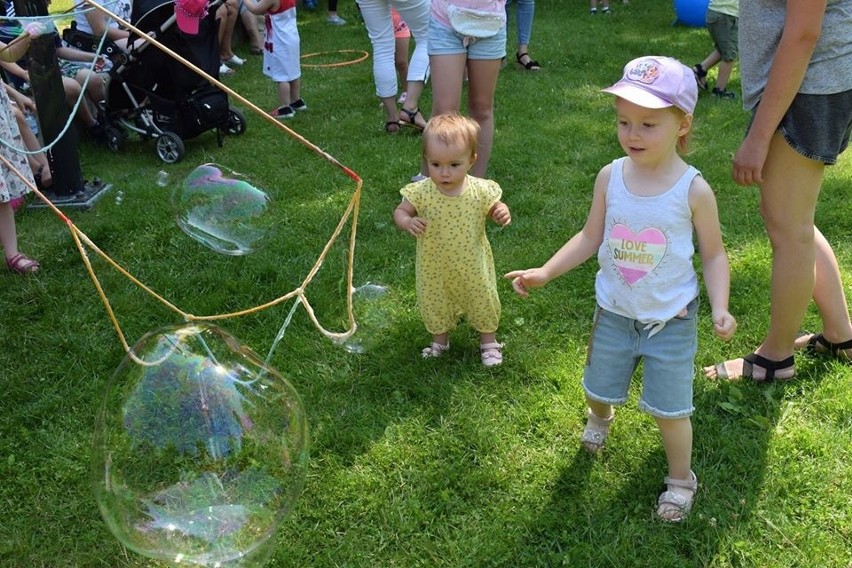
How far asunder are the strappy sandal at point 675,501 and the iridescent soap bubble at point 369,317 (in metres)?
1.30

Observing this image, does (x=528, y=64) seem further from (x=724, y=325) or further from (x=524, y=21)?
(x=724, y=325)

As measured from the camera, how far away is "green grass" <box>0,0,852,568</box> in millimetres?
2381

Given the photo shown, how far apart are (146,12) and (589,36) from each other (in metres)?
5.56

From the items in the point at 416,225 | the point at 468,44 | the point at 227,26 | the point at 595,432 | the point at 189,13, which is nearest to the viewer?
the point at 595,432

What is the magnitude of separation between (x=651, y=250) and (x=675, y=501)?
2.65 feet

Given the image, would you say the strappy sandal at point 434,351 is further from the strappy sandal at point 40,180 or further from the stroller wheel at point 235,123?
the stroller wheel at point 235,123

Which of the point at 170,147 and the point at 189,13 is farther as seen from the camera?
the point at 170,147

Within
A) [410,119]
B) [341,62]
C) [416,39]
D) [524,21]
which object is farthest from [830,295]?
[341,62]

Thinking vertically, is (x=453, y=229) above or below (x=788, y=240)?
below

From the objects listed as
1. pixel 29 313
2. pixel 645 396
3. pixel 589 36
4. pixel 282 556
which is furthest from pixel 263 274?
pixel 589 36

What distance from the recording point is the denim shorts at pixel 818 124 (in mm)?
2463

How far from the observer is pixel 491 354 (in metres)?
3.20

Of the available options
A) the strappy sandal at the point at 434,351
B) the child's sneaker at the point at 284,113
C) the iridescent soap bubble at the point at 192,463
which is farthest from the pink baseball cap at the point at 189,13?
the iridescent soap bubble at the point at 192,463

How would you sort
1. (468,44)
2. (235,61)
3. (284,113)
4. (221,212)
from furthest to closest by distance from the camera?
(235,61) → (284,113) → (468,44) → (221,212)
